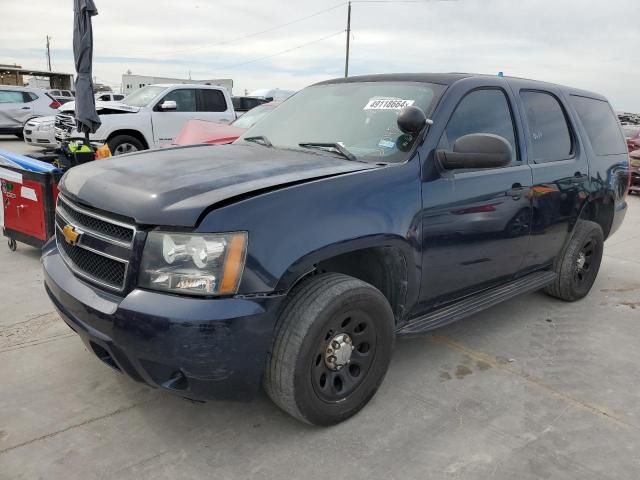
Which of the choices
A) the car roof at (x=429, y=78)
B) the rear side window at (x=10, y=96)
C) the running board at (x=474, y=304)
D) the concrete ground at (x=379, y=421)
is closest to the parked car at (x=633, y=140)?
the car roof at (x=429, y=78)

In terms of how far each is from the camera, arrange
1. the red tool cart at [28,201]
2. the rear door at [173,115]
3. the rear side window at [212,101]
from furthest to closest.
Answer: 1. the rear side window at [212,101]
2. the rear door at [173,115]
3. the red tool cart at [28,201]

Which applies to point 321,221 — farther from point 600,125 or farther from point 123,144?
point 123,144

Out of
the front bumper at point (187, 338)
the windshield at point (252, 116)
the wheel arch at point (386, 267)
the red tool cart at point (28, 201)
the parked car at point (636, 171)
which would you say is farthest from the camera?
the parked car at point (636, 171)

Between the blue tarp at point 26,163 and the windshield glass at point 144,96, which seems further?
the windshield glass at point 144,96

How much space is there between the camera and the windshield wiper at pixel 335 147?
299 centimetres

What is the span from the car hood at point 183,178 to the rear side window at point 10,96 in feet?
55.8

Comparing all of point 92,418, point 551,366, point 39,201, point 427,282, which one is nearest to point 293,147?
point 427,282

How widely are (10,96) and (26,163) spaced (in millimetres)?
14439

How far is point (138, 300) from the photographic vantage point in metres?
2.21

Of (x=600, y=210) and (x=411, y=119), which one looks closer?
(x=411, y=119)

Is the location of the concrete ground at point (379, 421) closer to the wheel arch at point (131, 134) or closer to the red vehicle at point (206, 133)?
the red vehicle at point (206, 133)

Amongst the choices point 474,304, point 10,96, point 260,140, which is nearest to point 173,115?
point 260,140

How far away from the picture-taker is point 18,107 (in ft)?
56.7

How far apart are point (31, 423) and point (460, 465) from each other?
6.75 ft
